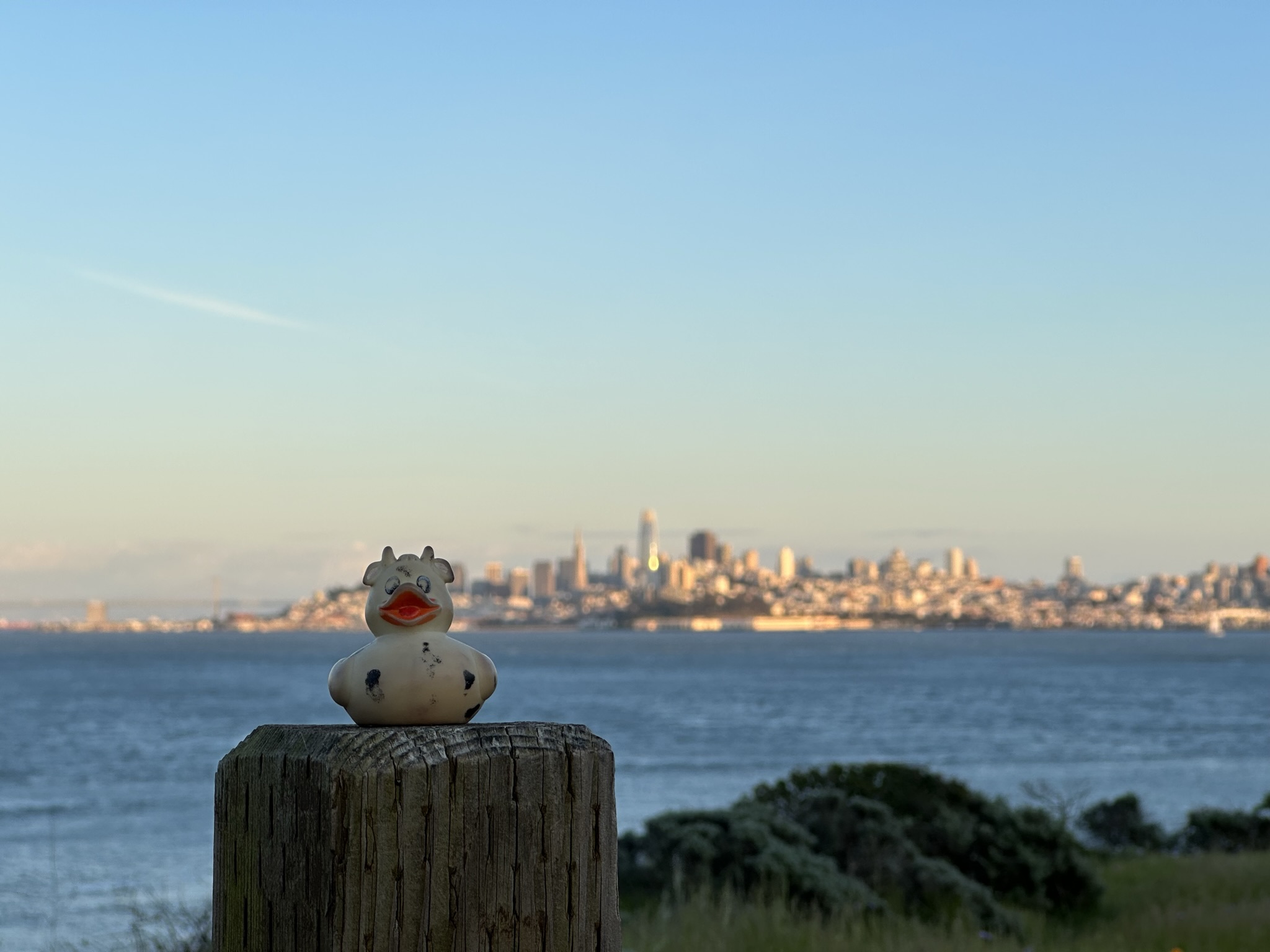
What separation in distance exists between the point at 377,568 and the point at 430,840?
57 cm

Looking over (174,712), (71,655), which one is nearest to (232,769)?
(174,712)

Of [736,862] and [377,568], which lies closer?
[377,568]

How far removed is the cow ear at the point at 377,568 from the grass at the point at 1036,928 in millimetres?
5377

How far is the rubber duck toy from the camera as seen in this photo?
83.7 inches

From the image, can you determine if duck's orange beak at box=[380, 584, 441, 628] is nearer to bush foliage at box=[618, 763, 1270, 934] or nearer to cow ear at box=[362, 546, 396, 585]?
cow ear at box=[362, 546, 396, 585]

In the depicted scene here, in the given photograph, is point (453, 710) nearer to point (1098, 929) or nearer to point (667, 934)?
point (667, 934)

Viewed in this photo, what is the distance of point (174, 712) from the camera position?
7081 cm

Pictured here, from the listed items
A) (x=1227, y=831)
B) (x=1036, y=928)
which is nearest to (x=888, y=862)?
(x=1036, y=928)

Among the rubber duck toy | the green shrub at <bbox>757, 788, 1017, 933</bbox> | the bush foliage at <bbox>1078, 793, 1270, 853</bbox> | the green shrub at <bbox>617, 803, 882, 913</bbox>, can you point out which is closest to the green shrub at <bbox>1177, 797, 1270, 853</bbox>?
the bush foliage at <bbox>1078, 793, 1270, 853</bbox>

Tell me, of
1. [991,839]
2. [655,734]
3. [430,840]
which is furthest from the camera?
[655,734]

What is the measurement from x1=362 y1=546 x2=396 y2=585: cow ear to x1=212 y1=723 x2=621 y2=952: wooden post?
360mm

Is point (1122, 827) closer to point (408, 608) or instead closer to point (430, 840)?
point (408, 608)

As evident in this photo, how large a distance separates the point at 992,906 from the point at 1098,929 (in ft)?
3.17

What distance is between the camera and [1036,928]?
399 inches
